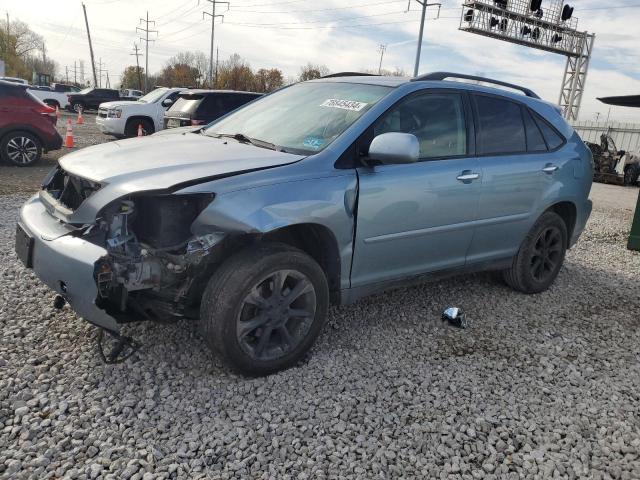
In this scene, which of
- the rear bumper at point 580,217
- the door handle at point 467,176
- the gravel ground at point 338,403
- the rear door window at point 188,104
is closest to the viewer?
the gravel ground at point 338,403

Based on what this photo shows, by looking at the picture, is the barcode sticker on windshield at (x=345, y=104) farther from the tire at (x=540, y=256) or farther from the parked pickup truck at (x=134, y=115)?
the parked pickup truck at (x=134, y=115)

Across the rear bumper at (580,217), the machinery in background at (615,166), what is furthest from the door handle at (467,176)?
the machinery in background at (615,166)

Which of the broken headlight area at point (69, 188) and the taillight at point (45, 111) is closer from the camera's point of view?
the broken headlight area at point (69, 188)

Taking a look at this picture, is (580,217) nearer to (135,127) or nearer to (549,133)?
(549,133)

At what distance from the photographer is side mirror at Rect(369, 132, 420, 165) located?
3023 mm

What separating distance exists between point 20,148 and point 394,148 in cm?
888

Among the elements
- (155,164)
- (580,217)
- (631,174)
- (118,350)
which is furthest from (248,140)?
(631,174)

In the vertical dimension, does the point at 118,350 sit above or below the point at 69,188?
below

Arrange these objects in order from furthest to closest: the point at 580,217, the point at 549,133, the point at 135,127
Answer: the point at 135,127 → the point at 580,217 → the point at 549,133

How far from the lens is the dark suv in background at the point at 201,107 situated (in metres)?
10.6

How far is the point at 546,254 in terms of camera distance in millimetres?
4766

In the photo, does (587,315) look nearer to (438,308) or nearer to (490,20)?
(438,308)

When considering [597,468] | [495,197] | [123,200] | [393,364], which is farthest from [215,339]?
[495,197]

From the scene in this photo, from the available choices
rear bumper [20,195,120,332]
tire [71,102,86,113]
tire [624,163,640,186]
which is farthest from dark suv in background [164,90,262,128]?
tire [71,102,86,113]
